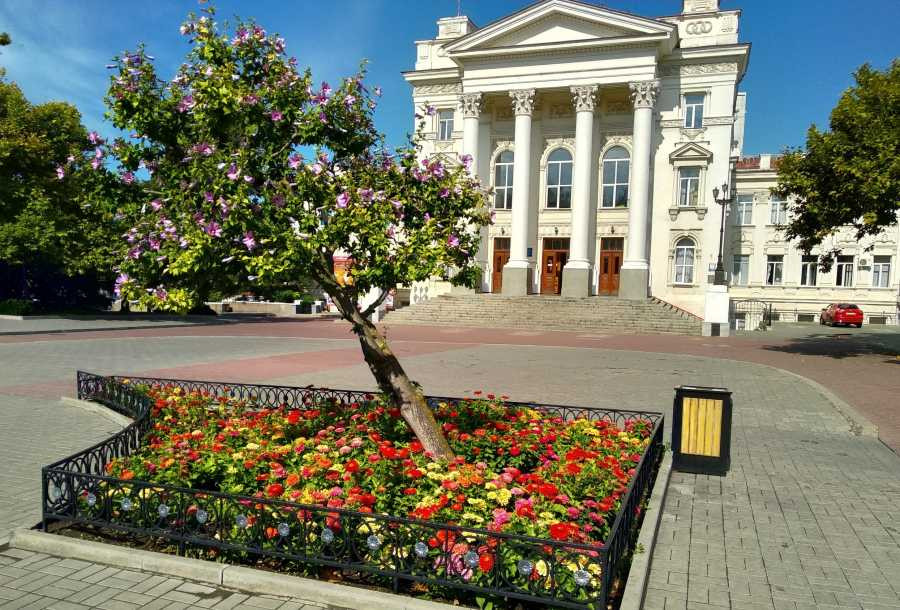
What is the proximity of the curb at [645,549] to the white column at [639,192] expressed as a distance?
31950 millimetres

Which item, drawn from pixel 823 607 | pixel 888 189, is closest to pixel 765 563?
pixel 823 607

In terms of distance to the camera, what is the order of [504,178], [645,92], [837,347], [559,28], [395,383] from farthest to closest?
[504,178] → [559,28] → [645,92] → [837,347] → [395,383]

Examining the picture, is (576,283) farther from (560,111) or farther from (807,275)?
(807,275)

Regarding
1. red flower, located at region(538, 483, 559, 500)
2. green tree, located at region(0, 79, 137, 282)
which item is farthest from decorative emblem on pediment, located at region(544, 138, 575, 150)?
red flower, located at region(538, 483, 559, 500)

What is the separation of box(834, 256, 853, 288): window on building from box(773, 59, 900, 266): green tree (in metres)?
31.1

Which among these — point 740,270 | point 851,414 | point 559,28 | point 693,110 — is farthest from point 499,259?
point 851,414

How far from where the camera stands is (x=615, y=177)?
4116 centimetres

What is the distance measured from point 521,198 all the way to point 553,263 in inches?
217

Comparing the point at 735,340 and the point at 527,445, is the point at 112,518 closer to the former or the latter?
the point at 527,445

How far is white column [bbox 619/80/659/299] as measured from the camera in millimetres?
37719

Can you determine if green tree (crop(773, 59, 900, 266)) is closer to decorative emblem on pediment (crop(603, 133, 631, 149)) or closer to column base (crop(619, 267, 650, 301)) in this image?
column base (crop(619, 267, 650, 301))

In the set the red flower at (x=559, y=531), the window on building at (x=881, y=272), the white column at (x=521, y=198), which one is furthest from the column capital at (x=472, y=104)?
the red flower at (x=559, y=531)

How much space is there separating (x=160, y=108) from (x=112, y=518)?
3.66 m

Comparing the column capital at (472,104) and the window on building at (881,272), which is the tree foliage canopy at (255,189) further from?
the window on building at (881,272)
